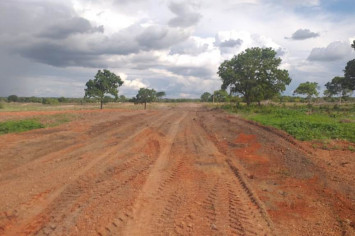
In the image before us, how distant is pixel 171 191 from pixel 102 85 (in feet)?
142

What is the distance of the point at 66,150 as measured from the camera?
1162 centimetres

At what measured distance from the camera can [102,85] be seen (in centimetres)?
4788

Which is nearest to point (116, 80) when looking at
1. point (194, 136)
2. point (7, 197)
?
point (194, 136)

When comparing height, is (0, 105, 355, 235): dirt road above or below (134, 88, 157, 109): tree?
below

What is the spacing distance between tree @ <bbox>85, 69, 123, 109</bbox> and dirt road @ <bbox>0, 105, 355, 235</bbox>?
36344 mm

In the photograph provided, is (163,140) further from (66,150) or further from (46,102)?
(46,102)

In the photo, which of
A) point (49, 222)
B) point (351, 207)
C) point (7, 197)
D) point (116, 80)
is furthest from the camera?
point (116, 80)

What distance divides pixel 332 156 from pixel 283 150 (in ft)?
5.56

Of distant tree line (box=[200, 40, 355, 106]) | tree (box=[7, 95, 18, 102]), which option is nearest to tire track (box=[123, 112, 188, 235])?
distant tree line (box=[200, 40, 355, 106])

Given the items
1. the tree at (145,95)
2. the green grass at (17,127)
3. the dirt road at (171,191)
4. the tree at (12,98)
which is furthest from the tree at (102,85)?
the tree at (12,98)

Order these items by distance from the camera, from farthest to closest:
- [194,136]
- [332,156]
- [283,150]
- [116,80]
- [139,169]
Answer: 1. [116,80]
2. [194,136]
3. [283,150]
4. [332,156]
5. [139,169]

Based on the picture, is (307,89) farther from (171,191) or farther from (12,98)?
(12,98)

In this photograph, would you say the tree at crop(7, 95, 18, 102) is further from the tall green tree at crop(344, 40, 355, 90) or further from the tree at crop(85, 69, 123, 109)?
the tall green tree at crop(344, 40, 355, 90)

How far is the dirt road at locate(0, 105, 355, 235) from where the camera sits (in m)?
5.00
